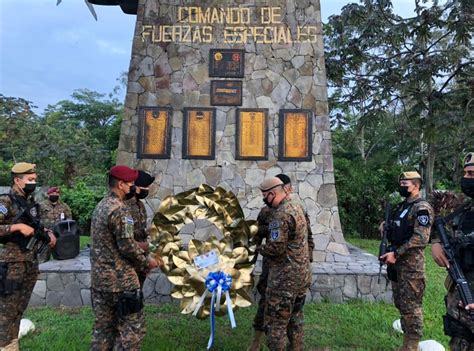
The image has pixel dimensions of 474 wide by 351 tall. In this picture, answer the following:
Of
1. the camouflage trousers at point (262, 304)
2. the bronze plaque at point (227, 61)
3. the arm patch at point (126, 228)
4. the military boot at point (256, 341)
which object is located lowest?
the military boot at point (256, 341)

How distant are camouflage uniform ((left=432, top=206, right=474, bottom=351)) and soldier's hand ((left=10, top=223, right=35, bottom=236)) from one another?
3.74 metres

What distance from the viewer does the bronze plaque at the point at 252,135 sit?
750cm

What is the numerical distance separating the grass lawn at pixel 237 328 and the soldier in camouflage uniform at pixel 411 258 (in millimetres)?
609

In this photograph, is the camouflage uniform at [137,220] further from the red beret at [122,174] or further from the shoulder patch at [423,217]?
the shoulder patch at [423,217]

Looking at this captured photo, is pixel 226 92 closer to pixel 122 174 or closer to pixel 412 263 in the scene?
pixel 122 174

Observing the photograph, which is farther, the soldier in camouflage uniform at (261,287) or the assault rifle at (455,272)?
the soldier in camouflage uniform at (261,287)

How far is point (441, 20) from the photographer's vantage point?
10203 millimetres

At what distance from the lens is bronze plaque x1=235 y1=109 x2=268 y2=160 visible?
750cm

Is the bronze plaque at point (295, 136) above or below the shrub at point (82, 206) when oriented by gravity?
above

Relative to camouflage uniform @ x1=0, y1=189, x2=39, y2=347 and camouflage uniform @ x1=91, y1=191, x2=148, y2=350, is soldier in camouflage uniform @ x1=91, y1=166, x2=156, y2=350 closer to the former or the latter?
camouflage uniform @ x1=91, y1=191, x2=148, y2=350

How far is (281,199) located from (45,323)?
3590 millimetres

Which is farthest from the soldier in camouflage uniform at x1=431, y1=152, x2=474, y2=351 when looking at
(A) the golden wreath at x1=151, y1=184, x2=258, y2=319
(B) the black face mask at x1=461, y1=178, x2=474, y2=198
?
(A) the golden wreath at x1=151, y1=184, x2=258, y2=319

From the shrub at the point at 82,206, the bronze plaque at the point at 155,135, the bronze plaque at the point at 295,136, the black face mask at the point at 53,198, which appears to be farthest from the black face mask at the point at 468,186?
the shrub at the point at 82,206

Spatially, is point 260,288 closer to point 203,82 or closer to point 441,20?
point 203,82
